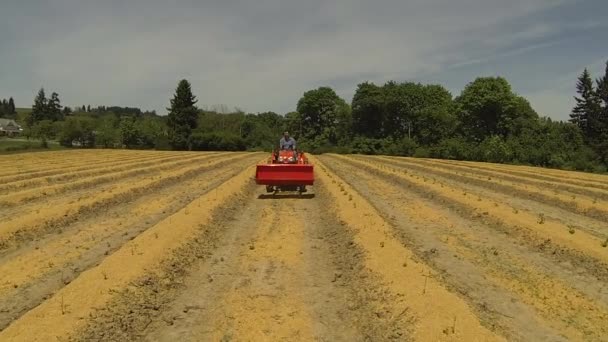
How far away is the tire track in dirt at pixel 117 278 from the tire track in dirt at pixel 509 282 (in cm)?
472

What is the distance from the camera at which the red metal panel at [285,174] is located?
58.7 feet

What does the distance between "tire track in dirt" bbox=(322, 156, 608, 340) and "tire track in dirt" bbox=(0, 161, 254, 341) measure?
4723mm

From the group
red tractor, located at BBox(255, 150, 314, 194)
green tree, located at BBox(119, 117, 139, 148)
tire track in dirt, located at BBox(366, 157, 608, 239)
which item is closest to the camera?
tire track in dirt, located at BBox(366, 157, 608, 239)

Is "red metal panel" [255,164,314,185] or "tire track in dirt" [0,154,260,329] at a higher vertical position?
"red metal panel" [255,164,314,185]

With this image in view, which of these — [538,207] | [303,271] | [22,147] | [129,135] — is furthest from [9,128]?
[303,271]

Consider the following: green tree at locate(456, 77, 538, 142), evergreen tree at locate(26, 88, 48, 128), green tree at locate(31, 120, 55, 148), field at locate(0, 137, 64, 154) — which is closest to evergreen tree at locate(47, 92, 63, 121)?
evergreen tree at locate(26, 88, 48, 128)

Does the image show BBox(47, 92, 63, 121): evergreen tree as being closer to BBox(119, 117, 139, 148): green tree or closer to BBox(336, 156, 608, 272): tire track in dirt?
BBox(119, 117, 139, 148): green tree

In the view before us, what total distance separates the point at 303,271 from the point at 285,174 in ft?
30.0

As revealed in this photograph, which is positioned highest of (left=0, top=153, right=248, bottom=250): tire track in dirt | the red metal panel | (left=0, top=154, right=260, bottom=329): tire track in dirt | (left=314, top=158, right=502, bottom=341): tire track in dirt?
the red metal panel

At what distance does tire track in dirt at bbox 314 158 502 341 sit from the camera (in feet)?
19.3

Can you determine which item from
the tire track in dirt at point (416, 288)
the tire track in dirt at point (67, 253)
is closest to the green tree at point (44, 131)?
the tire track in dirt at point (67, 253)

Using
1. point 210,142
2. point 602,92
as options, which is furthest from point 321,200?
point 602,92

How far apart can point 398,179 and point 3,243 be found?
715 inches

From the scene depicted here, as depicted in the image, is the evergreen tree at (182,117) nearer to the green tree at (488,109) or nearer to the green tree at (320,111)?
the green tree at (320,111)
